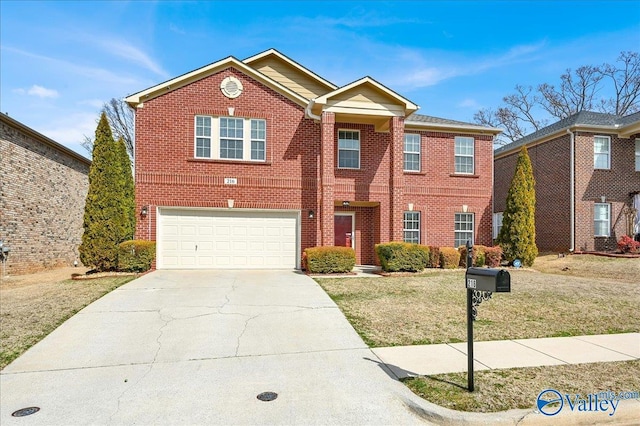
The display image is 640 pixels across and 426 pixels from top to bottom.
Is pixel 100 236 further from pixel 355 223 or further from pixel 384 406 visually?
pixel 384 406

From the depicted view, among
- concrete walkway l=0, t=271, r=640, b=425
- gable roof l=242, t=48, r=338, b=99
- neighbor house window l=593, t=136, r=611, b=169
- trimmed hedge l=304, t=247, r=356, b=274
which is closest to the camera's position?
concrete walkway l=0, t=271, r=640, b=425

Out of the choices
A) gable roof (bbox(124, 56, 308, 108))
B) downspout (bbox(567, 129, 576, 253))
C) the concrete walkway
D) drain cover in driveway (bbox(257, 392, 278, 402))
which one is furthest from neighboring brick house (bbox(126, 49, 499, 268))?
drain cover in driveway (bbox(257, 392, 278, 402))

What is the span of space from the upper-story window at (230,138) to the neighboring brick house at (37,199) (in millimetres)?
6753

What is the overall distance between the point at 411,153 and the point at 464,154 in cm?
241

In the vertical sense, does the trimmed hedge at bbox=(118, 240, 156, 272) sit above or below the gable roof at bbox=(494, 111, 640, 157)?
below

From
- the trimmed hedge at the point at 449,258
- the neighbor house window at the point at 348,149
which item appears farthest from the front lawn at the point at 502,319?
the neighbor house window at the point at 348,149

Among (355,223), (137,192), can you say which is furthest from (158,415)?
(355,223)

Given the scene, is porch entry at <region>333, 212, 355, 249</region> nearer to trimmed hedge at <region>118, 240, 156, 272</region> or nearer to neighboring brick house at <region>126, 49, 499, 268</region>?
neighboring brick house at <region>126, 49, 499, 268</region>

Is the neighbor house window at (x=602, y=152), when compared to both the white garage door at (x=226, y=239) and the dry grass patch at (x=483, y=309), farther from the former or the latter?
the white garage door at (x=226, y=239)

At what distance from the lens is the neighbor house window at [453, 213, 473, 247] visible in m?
17.6

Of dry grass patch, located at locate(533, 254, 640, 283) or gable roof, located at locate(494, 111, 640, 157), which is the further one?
gable roof, located at locate(494, 111, 640, 157)

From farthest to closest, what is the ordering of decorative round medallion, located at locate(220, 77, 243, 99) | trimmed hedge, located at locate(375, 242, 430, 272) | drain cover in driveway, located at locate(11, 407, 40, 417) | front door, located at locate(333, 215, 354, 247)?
front door, located at locate(333, 215, 354, 247) → decorative round medallion, located at locate(220, 77, 243, 99) → trimmed hedge, located at locate(375, 242, 430, 272) → drain cover in driveway, located at locate(11, 407, 40, 417)

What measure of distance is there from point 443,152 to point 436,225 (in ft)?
10.1

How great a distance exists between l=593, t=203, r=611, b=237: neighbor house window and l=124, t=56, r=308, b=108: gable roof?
1459 cm
